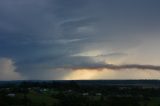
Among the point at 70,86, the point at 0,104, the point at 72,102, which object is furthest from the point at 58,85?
the point at 0,104

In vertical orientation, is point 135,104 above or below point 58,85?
below

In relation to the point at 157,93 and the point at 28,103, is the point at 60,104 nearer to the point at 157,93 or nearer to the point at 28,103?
the point at 28,103

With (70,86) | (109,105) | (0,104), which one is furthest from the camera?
(70,86)

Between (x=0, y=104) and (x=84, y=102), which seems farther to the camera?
(x=84, y=102)

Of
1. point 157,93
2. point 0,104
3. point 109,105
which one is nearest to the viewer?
point 0,104

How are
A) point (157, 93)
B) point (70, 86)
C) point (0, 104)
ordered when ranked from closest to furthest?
point (0, 104), point (157, 93), point (70, 86)

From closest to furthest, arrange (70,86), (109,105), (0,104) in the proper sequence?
(0,104) → (109,105) → (70,86)

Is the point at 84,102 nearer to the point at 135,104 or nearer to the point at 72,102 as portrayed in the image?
the point at 72,102

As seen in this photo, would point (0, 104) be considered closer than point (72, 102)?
Yes

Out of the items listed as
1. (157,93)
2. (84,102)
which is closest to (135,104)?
(84,102)
